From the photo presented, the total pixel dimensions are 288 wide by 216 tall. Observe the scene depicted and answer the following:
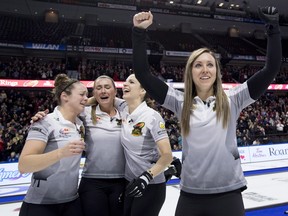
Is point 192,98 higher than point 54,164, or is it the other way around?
point 192,98

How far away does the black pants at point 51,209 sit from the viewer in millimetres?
2043

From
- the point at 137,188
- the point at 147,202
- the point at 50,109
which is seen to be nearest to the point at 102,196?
the point at 147,202

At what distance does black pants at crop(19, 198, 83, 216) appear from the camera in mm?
2043

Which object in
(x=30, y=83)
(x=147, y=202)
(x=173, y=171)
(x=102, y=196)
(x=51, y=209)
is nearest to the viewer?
(x=51, y=209)

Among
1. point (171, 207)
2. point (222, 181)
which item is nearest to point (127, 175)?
point (222, 181)

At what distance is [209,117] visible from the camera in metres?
1.71

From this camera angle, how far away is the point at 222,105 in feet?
5.66

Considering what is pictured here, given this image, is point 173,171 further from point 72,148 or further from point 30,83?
point 30,83

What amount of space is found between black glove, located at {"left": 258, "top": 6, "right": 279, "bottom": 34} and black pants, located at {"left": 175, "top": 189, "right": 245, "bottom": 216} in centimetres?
100

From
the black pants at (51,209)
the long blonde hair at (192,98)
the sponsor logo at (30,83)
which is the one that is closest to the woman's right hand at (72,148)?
the black pants at (51,209)

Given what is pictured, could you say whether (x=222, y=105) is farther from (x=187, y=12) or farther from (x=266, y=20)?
(x=187, y=12)

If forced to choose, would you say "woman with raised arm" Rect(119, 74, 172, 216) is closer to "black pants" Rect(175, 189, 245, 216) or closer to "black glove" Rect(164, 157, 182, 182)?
"black glove" Rect(164, 157, 182, 182)

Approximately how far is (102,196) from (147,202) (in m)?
0.39

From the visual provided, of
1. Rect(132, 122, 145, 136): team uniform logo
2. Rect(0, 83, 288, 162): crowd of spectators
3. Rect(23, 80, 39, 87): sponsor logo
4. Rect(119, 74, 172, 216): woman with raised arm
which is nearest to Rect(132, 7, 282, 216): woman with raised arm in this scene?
Rect(119, 74, 172, 216): woman with raised arm
